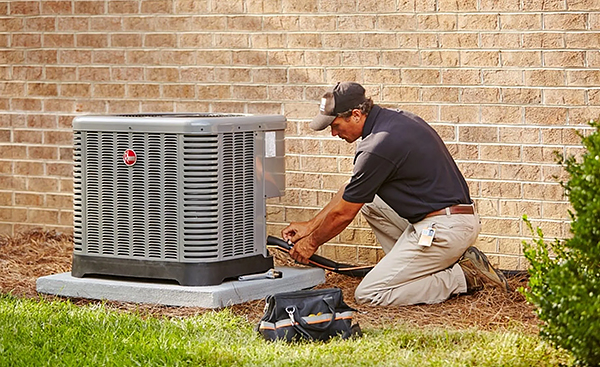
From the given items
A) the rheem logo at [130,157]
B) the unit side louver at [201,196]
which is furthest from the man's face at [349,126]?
the rheem logo at [130,157]

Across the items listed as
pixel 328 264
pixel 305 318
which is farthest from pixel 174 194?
pixel 305 318

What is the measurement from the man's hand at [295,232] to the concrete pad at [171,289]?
9.1 inches

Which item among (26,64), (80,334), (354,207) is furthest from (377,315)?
(26,64)

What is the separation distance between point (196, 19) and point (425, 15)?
1.88 metres

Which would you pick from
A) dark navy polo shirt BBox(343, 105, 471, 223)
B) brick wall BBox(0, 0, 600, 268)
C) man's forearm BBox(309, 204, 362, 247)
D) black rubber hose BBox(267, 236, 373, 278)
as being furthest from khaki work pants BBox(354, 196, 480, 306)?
brick wall BBox(0, 0, 600, 268)

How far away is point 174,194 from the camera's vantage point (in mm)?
6707

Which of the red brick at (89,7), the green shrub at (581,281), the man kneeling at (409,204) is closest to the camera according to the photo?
the green shrub at (581,281)

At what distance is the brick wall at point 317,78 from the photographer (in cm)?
730

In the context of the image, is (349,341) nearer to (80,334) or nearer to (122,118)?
(80,334)

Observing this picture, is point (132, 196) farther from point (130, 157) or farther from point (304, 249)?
point (304, 249)

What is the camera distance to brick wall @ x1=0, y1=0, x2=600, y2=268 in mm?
7297

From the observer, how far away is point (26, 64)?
904 centimetres

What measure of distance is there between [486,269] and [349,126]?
4.27 feet

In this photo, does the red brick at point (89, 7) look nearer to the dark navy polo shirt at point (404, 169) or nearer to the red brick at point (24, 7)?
the red brick at point (24, 7)
